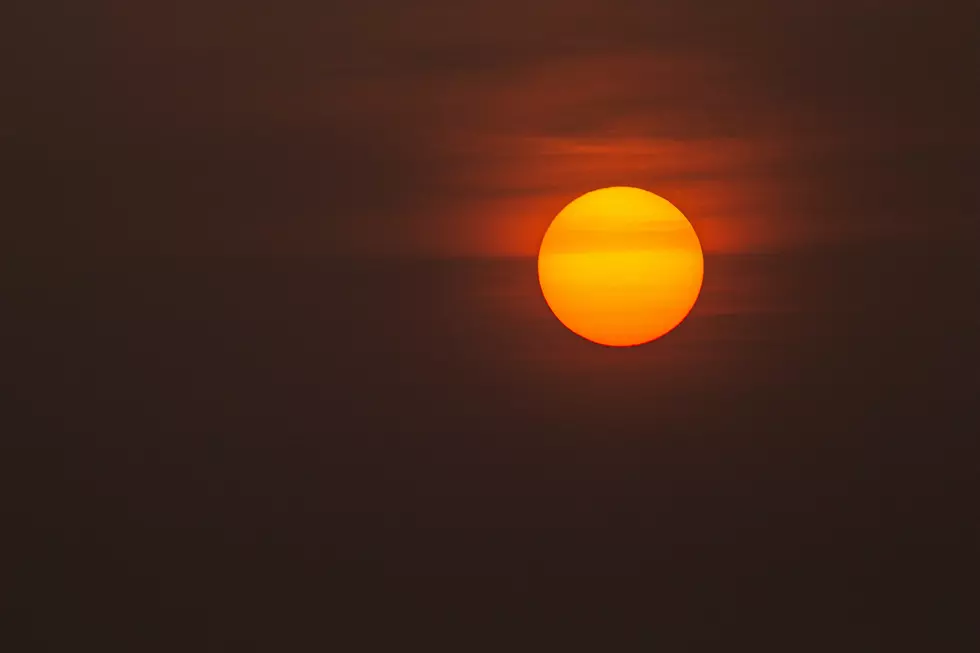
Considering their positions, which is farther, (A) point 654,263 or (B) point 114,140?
(B) point 114,140

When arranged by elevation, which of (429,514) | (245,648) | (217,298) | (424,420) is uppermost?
(217,298)

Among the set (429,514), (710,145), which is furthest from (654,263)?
(429,514)

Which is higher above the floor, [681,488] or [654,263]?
[654,263]

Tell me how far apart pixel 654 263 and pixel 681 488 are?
432mm

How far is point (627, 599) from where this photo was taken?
173 centimetres

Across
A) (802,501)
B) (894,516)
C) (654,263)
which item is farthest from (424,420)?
(894,516)

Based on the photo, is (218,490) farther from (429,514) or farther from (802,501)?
(802,501)

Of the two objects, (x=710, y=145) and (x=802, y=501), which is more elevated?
(x=710, y=145)

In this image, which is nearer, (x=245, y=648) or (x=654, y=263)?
(x=654, y=263)

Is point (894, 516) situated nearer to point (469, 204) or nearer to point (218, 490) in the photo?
point (469, 204)

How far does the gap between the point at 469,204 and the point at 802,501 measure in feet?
2.72

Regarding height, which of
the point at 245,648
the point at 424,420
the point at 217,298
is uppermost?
the point at 217,298

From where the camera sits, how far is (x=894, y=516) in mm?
1705

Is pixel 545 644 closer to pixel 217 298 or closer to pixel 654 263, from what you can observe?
pixel 654 263
